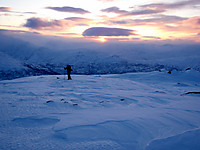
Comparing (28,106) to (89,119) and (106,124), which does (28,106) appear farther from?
(106,124)

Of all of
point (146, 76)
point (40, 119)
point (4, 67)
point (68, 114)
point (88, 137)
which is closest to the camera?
point (88, 137)

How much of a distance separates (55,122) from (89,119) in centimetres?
102

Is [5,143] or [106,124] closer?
[5,143]

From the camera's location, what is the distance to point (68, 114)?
17.8 ft

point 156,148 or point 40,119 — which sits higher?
point 40,119

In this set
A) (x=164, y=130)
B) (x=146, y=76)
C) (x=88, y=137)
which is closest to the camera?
(x=88, y=137)

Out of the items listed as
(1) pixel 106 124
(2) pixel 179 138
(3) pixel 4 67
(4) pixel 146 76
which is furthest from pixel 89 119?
(3) pixel 4 67

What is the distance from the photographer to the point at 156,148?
3.51 m

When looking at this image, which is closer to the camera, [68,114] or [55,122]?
[55,122]

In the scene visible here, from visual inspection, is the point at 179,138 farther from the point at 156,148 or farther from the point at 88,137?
the point at 88,137

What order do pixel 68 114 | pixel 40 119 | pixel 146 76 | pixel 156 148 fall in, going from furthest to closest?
pixel 146 76, pixel 68 114, pixel 40 119, pixel 156 148

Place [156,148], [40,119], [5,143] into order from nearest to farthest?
[5,143]
[156,148]
[40,119]

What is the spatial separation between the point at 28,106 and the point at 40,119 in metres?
1.65

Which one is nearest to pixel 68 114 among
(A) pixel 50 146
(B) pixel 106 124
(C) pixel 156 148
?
(B) pixel 106 124
